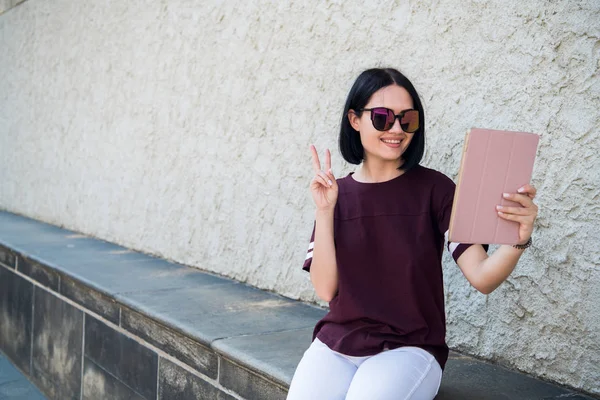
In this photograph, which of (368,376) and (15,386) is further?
(15,386)

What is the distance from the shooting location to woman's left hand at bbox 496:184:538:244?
1.69 meters

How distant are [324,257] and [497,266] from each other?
0.49m

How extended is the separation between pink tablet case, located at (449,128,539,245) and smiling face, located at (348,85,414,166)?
1.03 ft

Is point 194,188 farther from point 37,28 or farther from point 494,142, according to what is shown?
point 37,28

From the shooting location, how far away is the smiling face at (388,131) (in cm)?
196

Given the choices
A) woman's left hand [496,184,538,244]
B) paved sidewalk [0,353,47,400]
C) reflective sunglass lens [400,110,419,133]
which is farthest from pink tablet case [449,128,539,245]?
paved sidewalk [0,353,47,400]

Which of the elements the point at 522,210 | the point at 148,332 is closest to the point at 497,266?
the point at 522,210

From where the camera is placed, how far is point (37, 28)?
23.4ft

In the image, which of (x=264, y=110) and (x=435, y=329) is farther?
(x=264, y=110)

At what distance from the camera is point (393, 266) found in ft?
6.41

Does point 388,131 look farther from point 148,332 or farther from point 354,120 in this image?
point 148,332

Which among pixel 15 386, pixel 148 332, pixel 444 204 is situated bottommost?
pixel 15 386

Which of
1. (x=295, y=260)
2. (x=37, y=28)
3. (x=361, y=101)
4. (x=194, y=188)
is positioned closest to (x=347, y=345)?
(x=361, y=101)

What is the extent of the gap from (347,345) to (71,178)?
4925 millimetres
